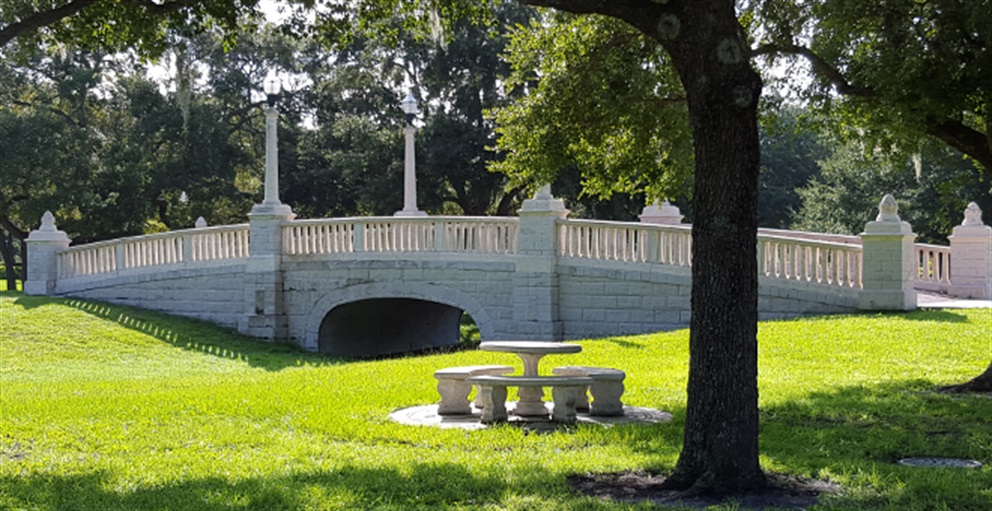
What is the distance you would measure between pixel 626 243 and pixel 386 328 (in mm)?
9794

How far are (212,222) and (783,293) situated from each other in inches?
1161

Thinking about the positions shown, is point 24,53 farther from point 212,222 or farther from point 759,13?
point 212,222

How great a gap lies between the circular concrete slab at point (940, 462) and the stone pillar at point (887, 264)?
1065cm

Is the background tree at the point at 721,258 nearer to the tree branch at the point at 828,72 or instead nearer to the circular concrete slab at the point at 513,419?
the circular concrete slab at the point at 513,419

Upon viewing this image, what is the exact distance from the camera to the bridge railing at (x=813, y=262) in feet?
63.6

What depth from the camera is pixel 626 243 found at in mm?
21797

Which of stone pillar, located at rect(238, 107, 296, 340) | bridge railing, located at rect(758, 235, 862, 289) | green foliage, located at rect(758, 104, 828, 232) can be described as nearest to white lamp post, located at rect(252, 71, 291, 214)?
stone pillar, located at rect(238, 107, 296, 340)

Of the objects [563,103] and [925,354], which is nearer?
[563,103]

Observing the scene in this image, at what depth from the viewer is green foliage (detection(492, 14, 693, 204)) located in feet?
41.2

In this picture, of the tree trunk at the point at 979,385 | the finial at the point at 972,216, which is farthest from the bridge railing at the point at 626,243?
the tree trunk at the point at 979,385

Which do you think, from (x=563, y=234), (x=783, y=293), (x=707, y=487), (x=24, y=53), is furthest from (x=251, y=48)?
(x=707, y=487)

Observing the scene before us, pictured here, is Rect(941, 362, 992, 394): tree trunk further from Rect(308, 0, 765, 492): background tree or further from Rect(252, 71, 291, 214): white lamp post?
Rect(252, 71, 291, 214): white lamp post

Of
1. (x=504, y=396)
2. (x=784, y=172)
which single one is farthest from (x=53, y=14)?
(x=784, y=172)

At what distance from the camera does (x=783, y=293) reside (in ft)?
64.7
